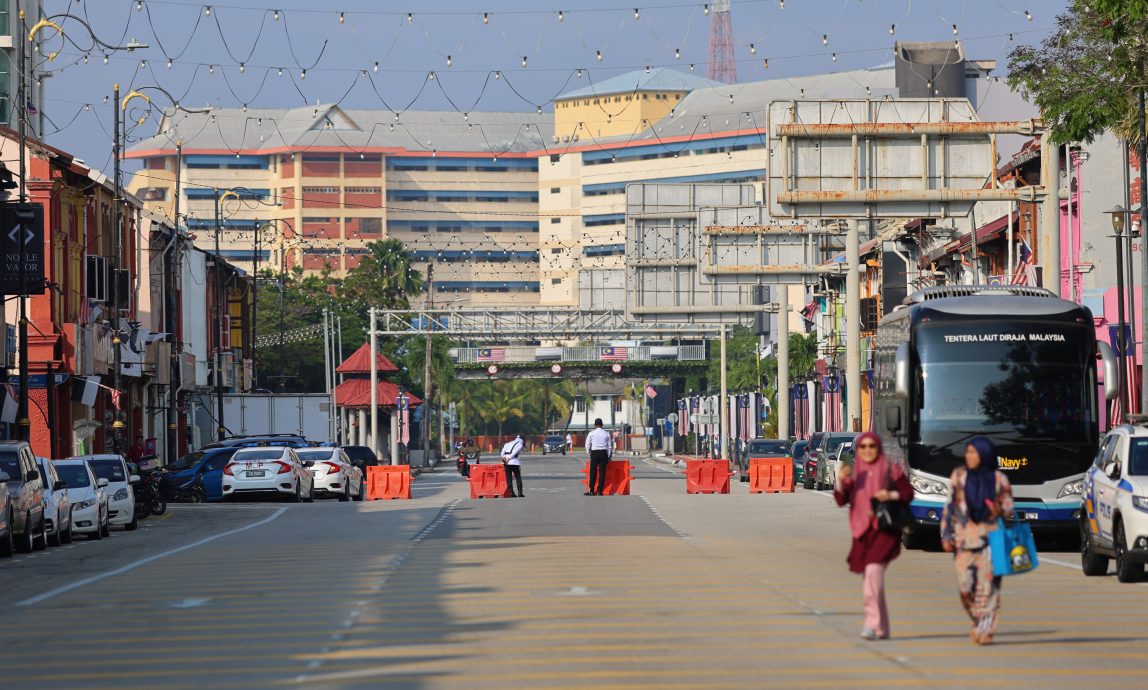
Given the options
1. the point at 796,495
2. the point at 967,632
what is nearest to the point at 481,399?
the point at 796,495

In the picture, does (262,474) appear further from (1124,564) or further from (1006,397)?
(1124,564)

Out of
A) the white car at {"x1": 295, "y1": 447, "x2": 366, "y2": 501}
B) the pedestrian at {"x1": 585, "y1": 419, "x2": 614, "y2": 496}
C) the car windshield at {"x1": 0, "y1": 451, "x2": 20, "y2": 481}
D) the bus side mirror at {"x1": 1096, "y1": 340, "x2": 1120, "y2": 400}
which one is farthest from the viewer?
the white car at {"x1": 295, "y1": 447, "x2": 366, "y2": 501}

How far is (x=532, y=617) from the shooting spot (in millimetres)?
17172

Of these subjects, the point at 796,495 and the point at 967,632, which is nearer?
the point at 967,632

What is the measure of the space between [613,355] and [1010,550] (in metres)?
95.1

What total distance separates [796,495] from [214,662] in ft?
121

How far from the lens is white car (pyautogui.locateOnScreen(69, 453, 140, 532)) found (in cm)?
3831

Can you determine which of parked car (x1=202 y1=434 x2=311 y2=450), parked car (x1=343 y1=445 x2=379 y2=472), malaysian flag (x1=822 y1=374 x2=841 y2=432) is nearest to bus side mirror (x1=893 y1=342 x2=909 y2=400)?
parked car (x1=202 y1=434 x2=311 y2=450)

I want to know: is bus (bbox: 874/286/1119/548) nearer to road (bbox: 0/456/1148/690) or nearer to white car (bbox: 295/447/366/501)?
road (bbox: 0/456/1148/690)

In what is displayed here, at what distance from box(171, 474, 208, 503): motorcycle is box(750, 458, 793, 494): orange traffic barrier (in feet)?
49.6

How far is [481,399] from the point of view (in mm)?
180125

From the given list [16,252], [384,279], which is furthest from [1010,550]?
[384,279]

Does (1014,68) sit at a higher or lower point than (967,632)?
higher

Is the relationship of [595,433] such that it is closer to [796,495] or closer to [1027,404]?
[796,495]
